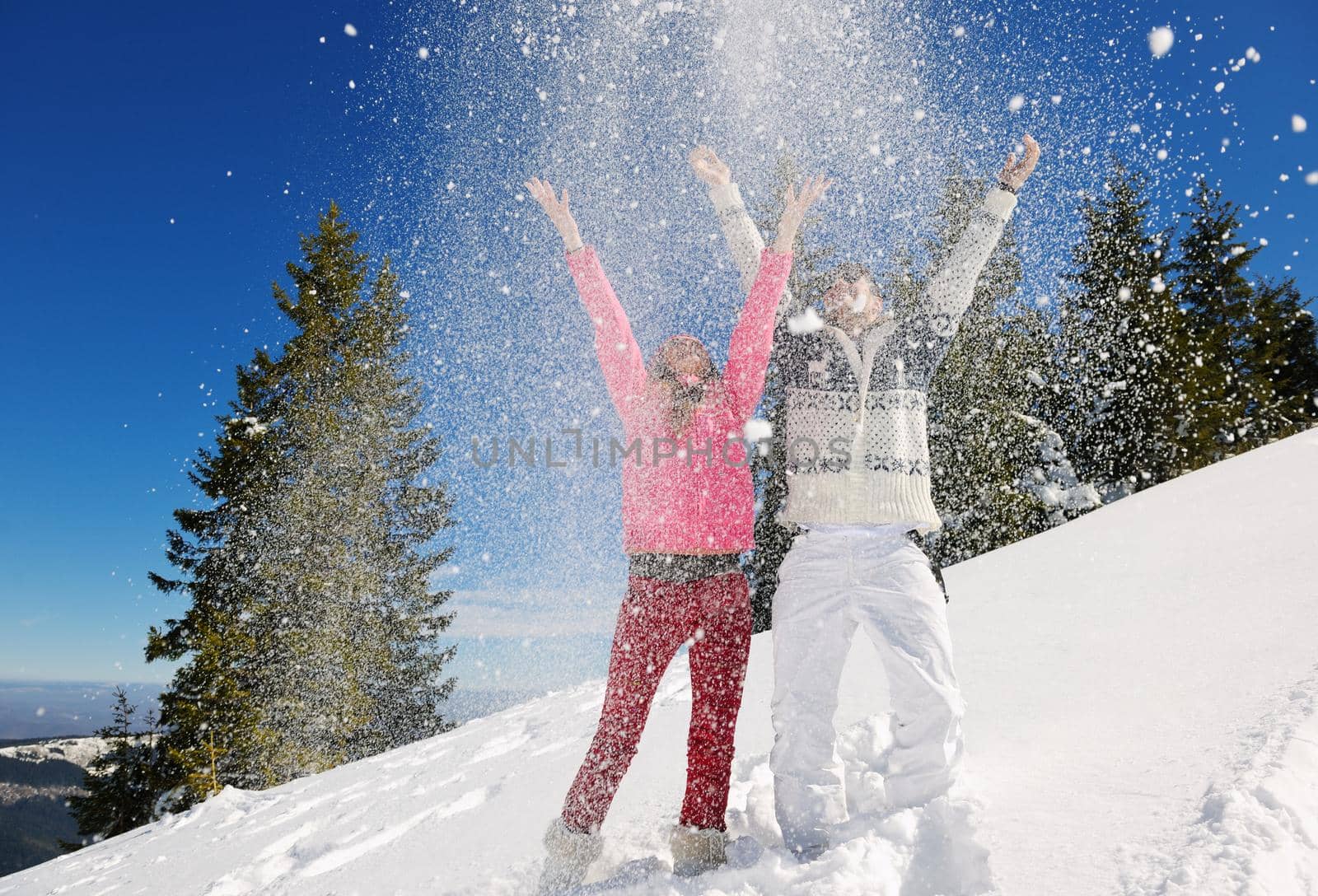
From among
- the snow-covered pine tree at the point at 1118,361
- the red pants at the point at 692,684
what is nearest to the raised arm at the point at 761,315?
the red pants at the point at 692,684

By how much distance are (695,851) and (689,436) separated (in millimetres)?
1389

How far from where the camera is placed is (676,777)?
3383mm

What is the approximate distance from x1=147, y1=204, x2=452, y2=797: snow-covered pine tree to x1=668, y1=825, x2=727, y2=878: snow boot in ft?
45.6

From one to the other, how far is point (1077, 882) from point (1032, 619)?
10.3 ft

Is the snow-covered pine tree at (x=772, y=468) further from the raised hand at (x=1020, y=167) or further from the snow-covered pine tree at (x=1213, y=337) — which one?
the snow-covered pine tree at (x=1213, y=337)

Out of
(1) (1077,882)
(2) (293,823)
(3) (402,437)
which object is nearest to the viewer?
(1) (1077,882)

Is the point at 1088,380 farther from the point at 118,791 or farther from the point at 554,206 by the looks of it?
the point at 118,791

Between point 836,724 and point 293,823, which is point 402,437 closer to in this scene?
point 293,823

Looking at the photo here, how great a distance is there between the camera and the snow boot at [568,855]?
243cm

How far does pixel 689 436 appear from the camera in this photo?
2.55 metres

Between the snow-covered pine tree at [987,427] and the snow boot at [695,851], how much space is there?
11.1m

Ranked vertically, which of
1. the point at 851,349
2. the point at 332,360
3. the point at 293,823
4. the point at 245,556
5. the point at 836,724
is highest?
the point at 332,360

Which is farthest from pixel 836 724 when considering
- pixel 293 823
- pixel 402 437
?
pixel 402 437

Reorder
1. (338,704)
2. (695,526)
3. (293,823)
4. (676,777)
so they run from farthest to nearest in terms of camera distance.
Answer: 1. (338,704)
2. (293,823)
3. (676,777)
4. (695,526)
